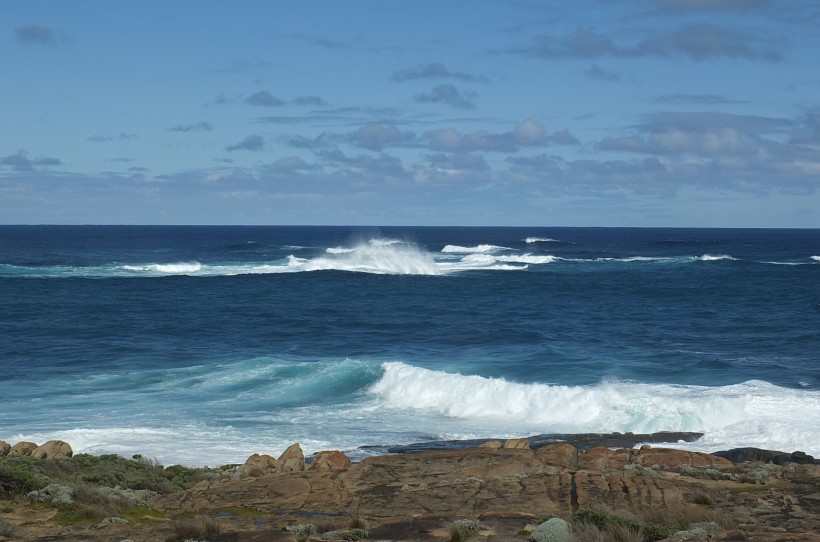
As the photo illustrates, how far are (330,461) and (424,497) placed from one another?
328cm

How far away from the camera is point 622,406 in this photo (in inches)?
1045

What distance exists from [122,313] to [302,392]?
20.4 m

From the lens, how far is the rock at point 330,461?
17.6 m

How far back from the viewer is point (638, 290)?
57.9 metres

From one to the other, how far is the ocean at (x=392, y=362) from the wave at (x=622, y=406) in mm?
A: 67

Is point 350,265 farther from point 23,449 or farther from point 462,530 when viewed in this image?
point 462,530

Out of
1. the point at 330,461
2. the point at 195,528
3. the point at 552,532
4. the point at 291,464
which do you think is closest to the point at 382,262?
the point at 291,464

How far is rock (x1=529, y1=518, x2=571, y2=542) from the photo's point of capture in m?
11.4

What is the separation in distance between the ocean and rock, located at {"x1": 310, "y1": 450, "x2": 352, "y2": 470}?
3122mm

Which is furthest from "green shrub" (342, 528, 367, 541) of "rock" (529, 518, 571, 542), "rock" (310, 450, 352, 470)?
"rock" (310, 450, 352, 470)

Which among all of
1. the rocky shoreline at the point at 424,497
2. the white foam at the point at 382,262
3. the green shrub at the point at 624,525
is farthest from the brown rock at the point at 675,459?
the white foam at the point at 382,262

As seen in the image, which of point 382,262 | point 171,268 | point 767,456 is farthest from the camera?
point 382,262

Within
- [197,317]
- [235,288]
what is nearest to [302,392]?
[197,317]

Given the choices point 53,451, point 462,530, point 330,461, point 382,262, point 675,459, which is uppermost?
point 382,262
